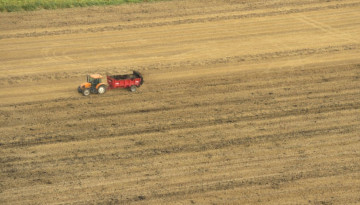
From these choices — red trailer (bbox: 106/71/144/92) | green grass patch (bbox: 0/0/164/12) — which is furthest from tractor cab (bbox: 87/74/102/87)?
green grass patch (bbox: 0/0/164/12)

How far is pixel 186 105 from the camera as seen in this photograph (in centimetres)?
3434

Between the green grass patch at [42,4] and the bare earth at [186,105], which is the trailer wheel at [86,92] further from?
the green grass patch at [42,4]

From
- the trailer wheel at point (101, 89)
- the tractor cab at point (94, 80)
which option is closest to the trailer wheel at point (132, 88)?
the trailer wheel at point (101, 89)

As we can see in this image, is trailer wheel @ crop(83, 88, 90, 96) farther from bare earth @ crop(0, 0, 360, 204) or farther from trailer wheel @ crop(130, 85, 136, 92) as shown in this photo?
trailer wheel @ crop(130, 85, 136, 92)

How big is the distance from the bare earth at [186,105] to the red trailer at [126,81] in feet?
1.51

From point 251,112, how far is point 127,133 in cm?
661

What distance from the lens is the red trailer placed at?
116 feet

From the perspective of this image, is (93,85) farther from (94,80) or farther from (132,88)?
(132,88)

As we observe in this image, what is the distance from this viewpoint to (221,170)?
28.4 metres

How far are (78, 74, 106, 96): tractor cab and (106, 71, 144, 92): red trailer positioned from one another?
20.2 inches

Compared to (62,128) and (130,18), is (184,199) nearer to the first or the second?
(62,128)

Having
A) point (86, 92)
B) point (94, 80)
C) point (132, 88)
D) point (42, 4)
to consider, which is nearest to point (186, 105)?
point (132, 88)

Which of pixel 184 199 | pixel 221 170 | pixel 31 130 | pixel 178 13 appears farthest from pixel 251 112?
pixel 178 13

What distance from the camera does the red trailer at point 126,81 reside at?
3528 cm
